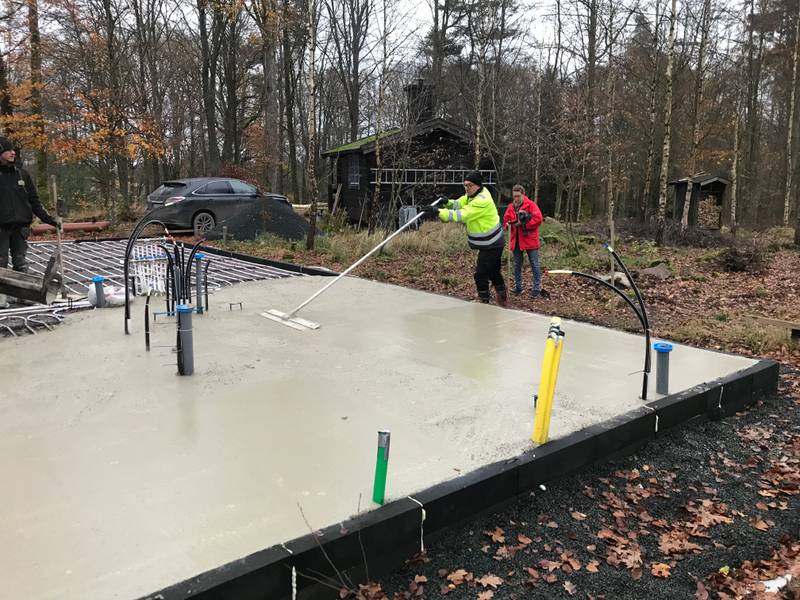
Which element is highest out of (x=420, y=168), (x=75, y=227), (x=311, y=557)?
(x=420, y=168)

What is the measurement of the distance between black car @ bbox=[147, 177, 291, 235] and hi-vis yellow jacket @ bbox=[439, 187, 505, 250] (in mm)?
8214

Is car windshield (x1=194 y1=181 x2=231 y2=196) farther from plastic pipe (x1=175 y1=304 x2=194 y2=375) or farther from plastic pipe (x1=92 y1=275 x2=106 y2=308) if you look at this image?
plastic pipe (x1=175 y1=304 x2=194 y2=375)

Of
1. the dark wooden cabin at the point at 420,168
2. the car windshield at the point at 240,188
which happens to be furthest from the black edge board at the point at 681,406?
the dark wooden cabin at the point at 420,168

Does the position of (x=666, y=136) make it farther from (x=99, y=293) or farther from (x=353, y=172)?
(x=99, y=293)

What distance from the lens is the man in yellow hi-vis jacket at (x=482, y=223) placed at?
7203 mm

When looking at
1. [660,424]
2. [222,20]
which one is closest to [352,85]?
[222,20]

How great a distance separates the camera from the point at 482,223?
729 cm

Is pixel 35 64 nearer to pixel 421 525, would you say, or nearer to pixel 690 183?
pixel 690 183

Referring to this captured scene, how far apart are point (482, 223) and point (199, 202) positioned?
946cm

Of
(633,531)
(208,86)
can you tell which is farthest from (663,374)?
(208,86)

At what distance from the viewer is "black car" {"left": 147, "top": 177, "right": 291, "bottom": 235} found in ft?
47.1

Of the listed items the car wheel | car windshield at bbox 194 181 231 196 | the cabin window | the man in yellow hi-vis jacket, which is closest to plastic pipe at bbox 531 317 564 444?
the man in yellow hi-vis jacket

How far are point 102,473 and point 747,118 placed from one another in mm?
28606

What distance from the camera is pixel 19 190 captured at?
22.7 ft
